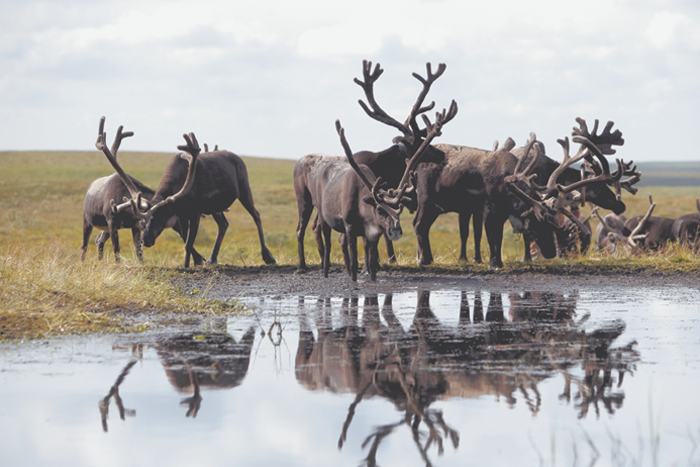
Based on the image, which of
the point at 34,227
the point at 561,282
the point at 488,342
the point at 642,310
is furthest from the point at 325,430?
the point at 34,227

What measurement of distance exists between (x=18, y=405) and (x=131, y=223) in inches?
483

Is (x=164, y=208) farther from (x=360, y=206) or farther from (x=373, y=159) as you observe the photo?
(x=360, y=206)

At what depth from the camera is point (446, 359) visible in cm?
735

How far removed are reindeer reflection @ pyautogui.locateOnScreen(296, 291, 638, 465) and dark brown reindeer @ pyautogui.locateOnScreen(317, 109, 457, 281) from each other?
2359 mm

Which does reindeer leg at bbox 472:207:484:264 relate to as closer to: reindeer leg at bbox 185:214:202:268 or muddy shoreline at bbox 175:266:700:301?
muddy shoreline at bbox 175:266:700:301

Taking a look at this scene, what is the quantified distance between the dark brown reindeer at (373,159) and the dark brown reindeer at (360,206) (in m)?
0.88

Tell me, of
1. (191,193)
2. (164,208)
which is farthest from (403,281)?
(164,208)

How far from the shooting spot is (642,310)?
1055cm

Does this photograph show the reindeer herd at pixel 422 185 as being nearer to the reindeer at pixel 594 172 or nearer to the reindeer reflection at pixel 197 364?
the reindeer at pixel 594 172

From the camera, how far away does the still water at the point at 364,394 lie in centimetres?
500

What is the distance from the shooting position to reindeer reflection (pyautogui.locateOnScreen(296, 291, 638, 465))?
595 cm

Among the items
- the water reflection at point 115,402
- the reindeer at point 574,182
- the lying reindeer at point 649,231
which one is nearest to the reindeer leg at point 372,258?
the reindeer at point 574,182

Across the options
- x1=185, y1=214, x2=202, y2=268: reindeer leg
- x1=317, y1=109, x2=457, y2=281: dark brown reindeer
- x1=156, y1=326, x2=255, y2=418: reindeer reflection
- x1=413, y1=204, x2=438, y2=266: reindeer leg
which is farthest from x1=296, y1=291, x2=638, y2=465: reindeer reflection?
x1=185, y1=214, x2=202, y2=268: reindeer leg

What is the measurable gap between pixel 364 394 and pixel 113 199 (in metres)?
12.6
